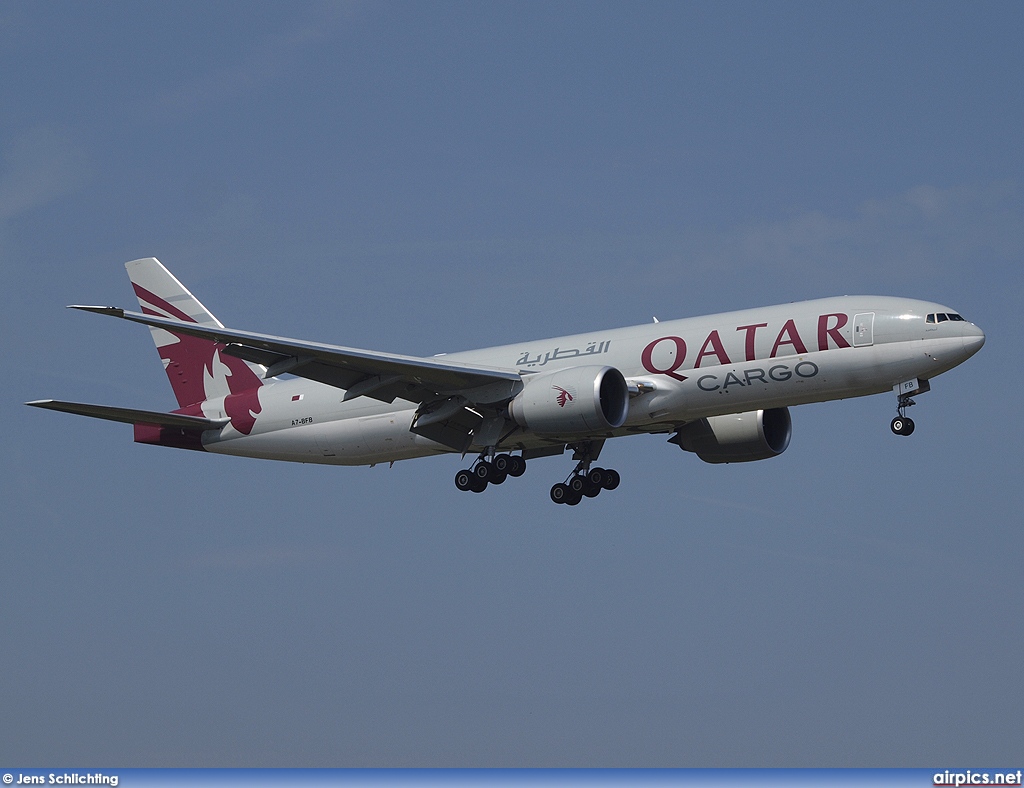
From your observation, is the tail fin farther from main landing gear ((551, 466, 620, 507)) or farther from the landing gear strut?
the landing gear strut

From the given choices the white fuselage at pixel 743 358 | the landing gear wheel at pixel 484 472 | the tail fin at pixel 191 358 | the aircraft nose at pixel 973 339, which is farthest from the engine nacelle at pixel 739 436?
the tail fin at pixel 191 358

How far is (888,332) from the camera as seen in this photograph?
35.5 metres

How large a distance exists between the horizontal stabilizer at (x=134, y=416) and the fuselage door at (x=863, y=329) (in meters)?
18.7

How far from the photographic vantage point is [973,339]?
3541 centimetres

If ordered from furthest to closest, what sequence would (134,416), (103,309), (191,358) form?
(191,358)
(134,416)
(103,309)

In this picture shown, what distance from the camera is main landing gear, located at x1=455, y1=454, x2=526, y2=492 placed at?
4016cm

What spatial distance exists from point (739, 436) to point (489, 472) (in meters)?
7.34

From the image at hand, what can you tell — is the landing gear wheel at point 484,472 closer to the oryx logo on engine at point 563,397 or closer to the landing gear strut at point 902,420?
the oryx logo on engine at point 563,397

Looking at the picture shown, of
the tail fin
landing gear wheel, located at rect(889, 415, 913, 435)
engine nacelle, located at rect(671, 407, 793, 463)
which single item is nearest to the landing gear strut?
landing gear wheel, located at rect(889, 415, 913, 435)

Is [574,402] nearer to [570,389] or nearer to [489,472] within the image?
[570,389]

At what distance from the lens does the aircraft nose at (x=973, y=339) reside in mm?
35375

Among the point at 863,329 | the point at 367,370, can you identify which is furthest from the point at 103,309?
the point at 863,329

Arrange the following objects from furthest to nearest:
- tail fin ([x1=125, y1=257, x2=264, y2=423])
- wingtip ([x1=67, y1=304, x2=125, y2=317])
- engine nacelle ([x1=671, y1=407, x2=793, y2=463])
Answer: tail fin ([x1=125, y1=257, x2=264, y2=423]) < engine nacelle ([x1=671, y1=407, x2=793, y2=463]) < wingtip ([x1=67, y1=304, x2=125, y2=317])

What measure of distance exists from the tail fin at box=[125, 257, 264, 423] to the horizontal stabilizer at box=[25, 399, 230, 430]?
34.6 inches
